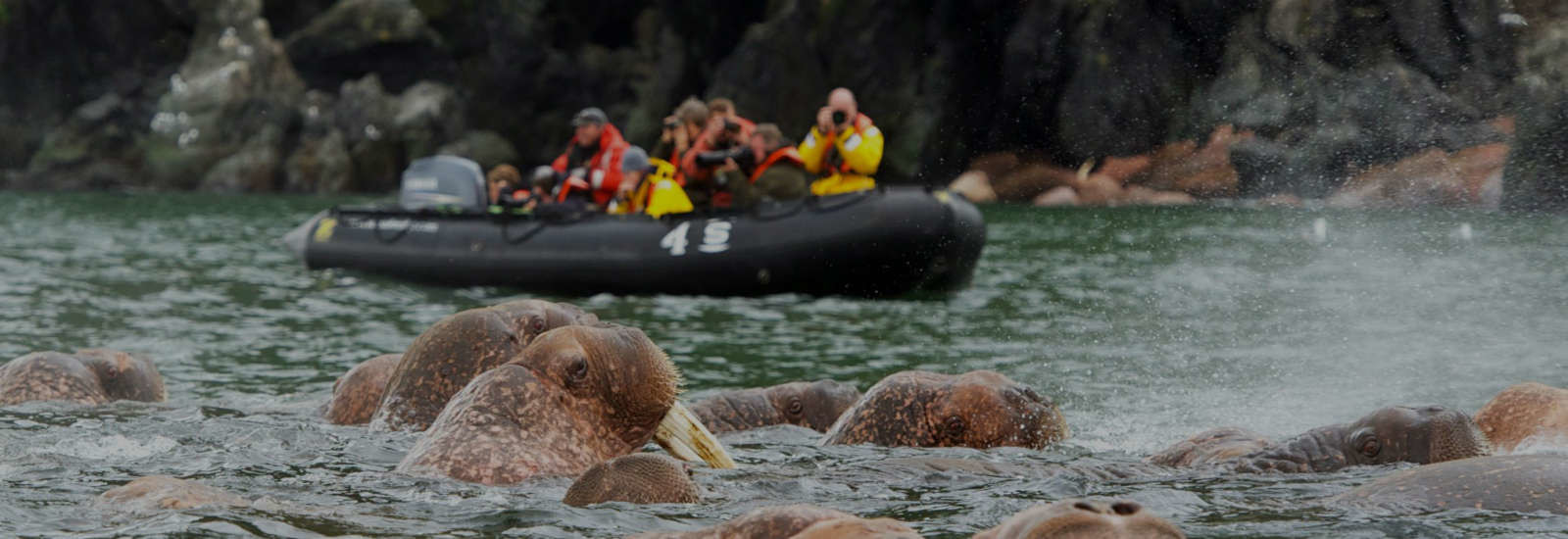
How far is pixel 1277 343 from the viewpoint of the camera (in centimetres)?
1394

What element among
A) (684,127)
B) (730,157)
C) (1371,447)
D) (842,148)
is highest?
(684,127)

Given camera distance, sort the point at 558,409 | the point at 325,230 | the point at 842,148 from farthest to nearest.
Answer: the point at 325,230 < the point at 842,148 < the point at 558,409

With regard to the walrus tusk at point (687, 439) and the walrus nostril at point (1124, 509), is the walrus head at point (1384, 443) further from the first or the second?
the walrus nostril at point (1124, 509)

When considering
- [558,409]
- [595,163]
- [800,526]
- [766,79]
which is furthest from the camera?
[766,79]

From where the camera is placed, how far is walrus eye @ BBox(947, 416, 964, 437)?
7.91m

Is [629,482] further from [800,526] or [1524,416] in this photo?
[1524,416]

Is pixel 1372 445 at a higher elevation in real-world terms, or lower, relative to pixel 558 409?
lower

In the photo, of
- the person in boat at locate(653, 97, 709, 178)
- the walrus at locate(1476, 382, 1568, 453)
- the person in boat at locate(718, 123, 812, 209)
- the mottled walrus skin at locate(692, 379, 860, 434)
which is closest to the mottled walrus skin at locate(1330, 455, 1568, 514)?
the walrus at locate(1476, 382, 1568, 453)

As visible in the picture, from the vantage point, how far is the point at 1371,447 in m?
7.01

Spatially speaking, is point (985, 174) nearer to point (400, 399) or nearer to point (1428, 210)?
point (1428, 210)

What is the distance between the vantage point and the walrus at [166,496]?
599 cm

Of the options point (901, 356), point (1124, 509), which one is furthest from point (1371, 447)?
point (901, 356)

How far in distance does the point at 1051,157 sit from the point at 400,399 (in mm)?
42279

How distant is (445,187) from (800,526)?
1818cm
